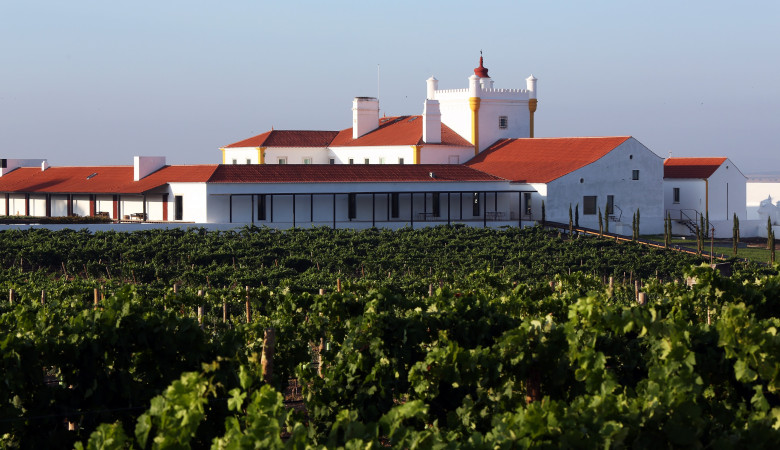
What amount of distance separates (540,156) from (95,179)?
77.1 feet

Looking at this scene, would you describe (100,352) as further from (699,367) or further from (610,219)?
(610,219)

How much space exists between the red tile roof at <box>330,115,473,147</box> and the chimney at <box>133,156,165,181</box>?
1388 centimetres

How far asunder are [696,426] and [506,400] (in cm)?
264

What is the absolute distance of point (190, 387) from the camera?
8.58 meters

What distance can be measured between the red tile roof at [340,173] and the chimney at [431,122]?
514cm

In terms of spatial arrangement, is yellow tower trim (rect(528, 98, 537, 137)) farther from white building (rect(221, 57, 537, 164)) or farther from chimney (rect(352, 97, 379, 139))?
chimney (rect(352, 97, 379, 139))

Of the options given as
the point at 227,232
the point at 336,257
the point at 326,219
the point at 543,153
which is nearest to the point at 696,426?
the point at 336,257

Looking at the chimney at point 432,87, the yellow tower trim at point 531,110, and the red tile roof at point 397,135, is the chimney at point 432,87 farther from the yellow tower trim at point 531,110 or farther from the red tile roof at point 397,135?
→ the yellow tower trim at point 531,110

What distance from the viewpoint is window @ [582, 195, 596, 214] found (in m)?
54.0

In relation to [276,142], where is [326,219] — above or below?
below

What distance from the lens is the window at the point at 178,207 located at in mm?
50812

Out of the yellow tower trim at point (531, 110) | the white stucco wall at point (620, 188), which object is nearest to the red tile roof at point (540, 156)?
the white stucco wall at point (620, 188)

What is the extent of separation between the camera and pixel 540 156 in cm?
5812

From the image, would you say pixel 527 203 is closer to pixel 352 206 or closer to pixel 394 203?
pixel 394 203
